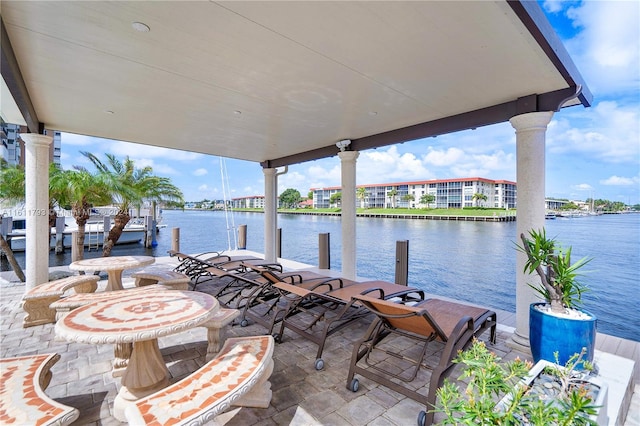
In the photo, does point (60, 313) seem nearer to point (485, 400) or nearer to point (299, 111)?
point (299, 111)

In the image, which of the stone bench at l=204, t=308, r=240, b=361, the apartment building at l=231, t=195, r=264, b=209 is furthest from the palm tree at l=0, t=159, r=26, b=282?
the apartment building at l=231, t=195, r=264, b=209

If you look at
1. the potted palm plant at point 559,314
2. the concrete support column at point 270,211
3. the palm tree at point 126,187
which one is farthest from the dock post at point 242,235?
the potted palm plant at point 559,314

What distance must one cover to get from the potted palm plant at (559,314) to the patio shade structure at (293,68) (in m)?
0.77

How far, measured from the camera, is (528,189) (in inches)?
128

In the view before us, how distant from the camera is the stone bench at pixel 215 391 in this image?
56.2 inches

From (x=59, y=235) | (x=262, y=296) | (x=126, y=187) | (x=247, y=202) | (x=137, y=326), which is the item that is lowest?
(x=262, y=296)

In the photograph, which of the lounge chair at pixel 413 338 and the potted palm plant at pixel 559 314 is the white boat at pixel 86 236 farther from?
the potted palm plant at pixel 559 314

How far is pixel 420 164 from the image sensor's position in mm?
55625

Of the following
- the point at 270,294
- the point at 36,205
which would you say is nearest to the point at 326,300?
the point at 270,294

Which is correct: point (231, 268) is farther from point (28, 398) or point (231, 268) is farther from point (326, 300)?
point (28, 398)

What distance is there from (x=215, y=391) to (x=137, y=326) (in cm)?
77

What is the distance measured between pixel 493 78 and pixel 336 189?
192 feet

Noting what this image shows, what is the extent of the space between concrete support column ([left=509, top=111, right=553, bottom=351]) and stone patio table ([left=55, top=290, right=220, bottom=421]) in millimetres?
3302

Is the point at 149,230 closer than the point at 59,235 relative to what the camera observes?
No
